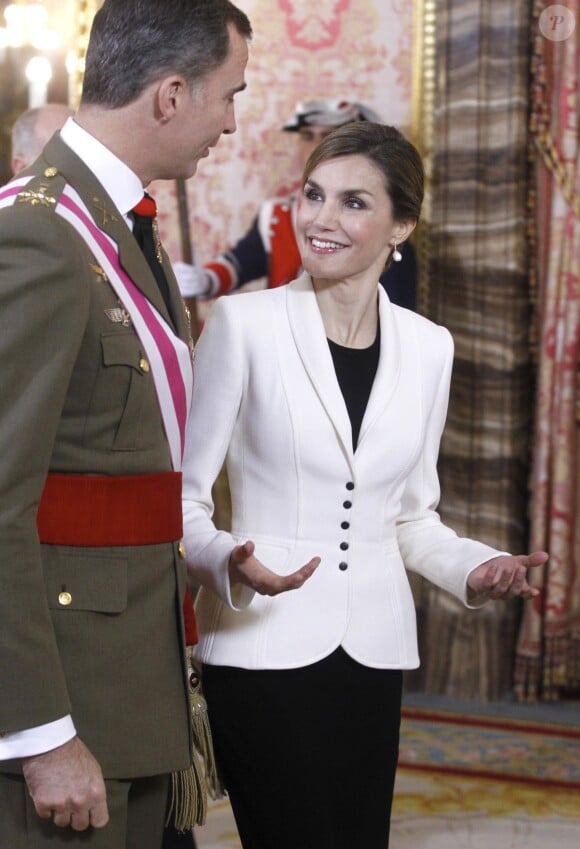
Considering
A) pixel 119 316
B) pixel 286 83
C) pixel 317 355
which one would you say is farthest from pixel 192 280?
pixel 119 316

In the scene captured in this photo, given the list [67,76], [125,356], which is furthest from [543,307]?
[125,356]

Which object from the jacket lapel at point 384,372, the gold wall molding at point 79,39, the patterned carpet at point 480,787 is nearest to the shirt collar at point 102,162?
the jacket lapel at point 384,372

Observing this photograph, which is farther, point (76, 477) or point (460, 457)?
point (460, 457)

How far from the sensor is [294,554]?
76.6 inches

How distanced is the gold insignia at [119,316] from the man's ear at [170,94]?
25 centimetres

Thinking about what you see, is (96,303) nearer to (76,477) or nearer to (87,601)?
(76,477)

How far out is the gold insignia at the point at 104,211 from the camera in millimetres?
1549

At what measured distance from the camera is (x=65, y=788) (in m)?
1.37

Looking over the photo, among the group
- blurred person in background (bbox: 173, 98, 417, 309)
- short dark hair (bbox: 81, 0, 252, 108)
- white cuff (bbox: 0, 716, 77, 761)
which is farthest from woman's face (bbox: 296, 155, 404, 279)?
blurred person in background (bbox: 173, 98, 417, 309)

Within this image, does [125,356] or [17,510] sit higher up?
[125,356]

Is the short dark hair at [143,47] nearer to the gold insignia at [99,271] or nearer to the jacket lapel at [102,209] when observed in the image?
the jacket lapel at [102,209]

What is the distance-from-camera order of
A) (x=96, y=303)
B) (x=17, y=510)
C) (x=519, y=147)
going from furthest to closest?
(x=519, y=147) → (x=96, y=303) → (x=17, y=510)

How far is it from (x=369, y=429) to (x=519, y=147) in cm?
289

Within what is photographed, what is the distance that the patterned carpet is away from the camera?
339 centimetres
